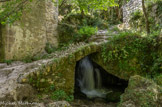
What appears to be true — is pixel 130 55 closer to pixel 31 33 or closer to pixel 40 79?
pixel 40 79

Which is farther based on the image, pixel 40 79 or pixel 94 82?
pixel 94 82

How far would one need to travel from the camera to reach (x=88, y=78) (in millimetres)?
6945

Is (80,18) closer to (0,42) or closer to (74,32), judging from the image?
(74,32)

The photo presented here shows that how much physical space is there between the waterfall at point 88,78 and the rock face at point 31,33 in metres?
2.60

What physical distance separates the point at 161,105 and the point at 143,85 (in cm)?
74

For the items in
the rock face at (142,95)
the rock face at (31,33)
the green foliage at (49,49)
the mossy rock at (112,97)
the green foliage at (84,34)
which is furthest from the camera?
the green foliage at (84,34)

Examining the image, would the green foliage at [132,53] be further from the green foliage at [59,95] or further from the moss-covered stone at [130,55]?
the green foliage at [59,95]

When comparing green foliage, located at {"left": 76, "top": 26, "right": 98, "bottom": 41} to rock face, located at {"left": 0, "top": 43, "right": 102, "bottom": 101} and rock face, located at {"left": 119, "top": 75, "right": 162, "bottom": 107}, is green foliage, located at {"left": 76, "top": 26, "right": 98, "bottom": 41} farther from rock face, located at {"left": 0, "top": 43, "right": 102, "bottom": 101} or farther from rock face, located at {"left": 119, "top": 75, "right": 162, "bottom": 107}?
rock face, located at {"left": 119, "top": 75, "right": 162, "bottom": 107}

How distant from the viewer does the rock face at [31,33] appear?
616 cm

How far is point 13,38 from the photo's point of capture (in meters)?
6.31

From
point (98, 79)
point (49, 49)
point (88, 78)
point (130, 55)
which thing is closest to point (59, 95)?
point (88, 78)

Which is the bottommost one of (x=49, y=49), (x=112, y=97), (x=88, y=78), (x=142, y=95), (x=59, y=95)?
(x=112, y=97)

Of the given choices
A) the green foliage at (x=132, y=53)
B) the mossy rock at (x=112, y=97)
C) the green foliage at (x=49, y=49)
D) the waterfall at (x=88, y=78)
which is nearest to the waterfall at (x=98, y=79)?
the waterfall at (x=88, y=78)

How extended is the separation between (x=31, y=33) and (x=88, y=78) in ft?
13.7
